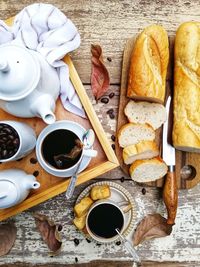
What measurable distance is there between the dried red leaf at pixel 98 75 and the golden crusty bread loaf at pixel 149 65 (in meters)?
0.07

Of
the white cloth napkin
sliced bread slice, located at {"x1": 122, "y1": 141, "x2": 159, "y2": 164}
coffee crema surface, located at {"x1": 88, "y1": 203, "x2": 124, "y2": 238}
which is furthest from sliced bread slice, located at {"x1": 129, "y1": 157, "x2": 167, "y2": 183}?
the white cloth napkin

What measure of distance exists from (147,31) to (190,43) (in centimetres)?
11

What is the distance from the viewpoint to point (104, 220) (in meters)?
1.16

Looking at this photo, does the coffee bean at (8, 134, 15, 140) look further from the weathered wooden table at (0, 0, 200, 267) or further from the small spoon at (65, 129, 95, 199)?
the weathered wooden table at (0, 0, 200, 267)

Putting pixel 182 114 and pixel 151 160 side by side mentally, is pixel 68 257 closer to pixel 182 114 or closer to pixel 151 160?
pixel 151 160

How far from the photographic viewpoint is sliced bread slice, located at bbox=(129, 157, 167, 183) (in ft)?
3.91

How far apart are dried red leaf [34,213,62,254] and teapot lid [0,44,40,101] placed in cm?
45

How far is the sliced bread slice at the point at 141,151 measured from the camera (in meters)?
1.19

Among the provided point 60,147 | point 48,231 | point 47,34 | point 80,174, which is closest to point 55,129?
point 60,147

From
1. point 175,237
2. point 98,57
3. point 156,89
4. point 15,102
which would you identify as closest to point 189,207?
point 175,237

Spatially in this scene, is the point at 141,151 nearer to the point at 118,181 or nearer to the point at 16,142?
the point at 118,181

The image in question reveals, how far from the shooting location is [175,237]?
130 cm

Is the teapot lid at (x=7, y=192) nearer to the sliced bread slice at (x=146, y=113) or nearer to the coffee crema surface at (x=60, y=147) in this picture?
the coffee crema surface at (x=60, y=147)

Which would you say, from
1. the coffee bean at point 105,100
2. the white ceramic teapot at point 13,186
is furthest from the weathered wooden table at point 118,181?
the white ceramic teapot at point 13,186
